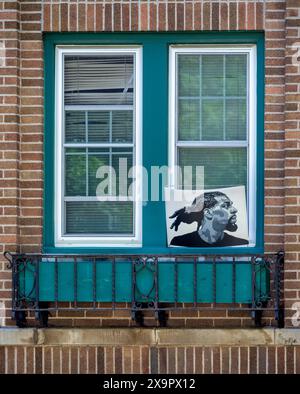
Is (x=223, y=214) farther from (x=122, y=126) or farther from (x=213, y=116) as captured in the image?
(x=122, y=126)

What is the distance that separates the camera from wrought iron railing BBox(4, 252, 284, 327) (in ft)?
27.7

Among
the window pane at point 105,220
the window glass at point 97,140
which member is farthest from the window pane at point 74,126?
the window pane at point 105,220

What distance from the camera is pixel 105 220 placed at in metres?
8.80

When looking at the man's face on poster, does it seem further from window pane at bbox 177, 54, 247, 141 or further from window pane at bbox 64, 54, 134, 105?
window pane at bbox 64, 54, 134, 105

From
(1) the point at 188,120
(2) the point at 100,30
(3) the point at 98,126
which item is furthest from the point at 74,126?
(1) the point at 188,120

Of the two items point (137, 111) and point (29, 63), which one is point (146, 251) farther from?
point (29, 63)

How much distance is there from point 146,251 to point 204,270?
56cm

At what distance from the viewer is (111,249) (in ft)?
28.5

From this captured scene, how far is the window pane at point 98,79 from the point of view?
8812mm

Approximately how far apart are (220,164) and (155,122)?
0.67 metres

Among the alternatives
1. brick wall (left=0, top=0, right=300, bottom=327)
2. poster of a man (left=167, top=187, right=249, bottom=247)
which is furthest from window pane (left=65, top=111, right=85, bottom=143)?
poster of a man (left=167, top=187, right=249, bottom=247)

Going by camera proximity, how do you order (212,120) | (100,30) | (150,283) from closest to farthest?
(150,283), (100,30), (212,120)
